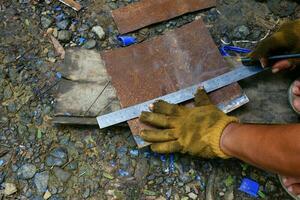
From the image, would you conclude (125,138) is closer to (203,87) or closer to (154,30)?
(203,87)

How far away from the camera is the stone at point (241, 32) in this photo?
2795 mm

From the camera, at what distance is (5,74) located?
8.12 feet

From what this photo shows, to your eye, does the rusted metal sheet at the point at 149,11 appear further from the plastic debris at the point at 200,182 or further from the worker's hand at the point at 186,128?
the plastic debris at the point at 200,182

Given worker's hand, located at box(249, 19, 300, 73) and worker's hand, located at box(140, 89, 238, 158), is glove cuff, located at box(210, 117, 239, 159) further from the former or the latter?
worker's hand, located at box(249, 19, 300, 73)

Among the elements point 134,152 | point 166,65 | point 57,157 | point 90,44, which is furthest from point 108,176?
point 90,44

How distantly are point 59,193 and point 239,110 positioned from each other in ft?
3.97

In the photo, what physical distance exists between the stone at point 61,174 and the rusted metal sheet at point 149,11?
1.04m

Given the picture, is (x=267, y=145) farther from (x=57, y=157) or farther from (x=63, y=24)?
(x=63, y=24)

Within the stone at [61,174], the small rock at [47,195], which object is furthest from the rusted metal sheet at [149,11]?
the small rock at [47,195]

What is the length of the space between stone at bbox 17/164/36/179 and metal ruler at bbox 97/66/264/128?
46 centimetres

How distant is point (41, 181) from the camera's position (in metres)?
2.21

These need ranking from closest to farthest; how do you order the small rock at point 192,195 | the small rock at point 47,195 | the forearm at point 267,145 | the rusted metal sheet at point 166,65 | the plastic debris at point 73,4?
the forearm at point 267,145, the small rock at point 47,195, the small rock at point 192,195, the rusted metal sheet at point 166,65, the plastic debris at point 73,4

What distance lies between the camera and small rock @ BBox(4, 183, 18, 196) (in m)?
2.15

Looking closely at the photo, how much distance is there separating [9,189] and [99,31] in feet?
3.91
